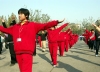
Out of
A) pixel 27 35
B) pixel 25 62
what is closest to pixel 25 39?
pixel 27 35

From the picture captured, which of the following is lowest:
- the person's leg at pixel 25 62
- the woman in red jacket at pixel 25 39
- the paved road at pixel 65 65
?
the paved road at pixel 65 65

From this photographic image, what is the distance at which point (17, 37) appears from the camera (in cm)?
493

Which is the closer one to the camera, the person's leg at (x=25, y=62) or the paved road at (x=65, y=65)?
the person's leg at (x=25, y=62)

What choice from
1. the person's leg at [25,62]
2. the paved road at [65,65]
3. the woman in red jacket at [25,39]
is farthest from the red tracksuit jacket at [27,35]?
the paved road at [65,65]

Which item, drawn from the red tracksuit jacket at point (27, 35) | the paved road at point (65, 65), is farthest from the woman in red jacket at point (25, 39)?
the paved road at point (65, 65)

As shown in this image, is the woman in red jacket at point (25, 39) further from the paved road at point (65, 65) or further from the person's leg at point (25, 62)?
the paved road at point (65, 65)

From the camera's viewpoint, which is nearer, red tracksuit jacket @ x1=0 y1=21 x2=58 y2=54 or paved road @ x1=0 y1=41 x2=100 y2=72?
red tracksuit jacket @ x1=0 y1=21 x2=58 y2=54

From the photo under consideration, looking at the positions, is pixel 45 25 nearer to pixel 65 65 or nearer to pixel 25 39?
pixel 25 39

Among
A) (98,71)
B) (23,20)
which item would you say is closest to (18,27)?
(23,20)

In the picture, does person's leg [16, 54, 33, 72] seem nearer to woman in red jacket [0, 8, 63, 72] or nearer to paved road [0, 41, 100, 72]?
woman in red jacket [0, 8, 63, 72]

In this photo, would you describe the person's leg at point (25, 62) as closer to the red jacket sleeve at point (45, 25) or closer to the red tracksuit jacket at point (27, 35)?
the red tracksuit jacket at point (27, 35)

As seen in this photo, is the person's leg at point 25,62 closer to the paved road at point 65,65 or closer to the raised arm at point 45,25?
the raised arm at point 45,25

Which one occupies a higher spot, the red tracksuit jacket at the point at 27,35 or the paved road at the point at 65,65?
the red tracksuit jacket at the point at 27,35

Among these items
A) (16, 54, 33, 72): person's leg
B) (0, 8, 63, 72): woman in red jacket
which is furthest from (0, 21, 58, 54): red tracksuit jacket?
(16, 54, 33, 72): person's leg
